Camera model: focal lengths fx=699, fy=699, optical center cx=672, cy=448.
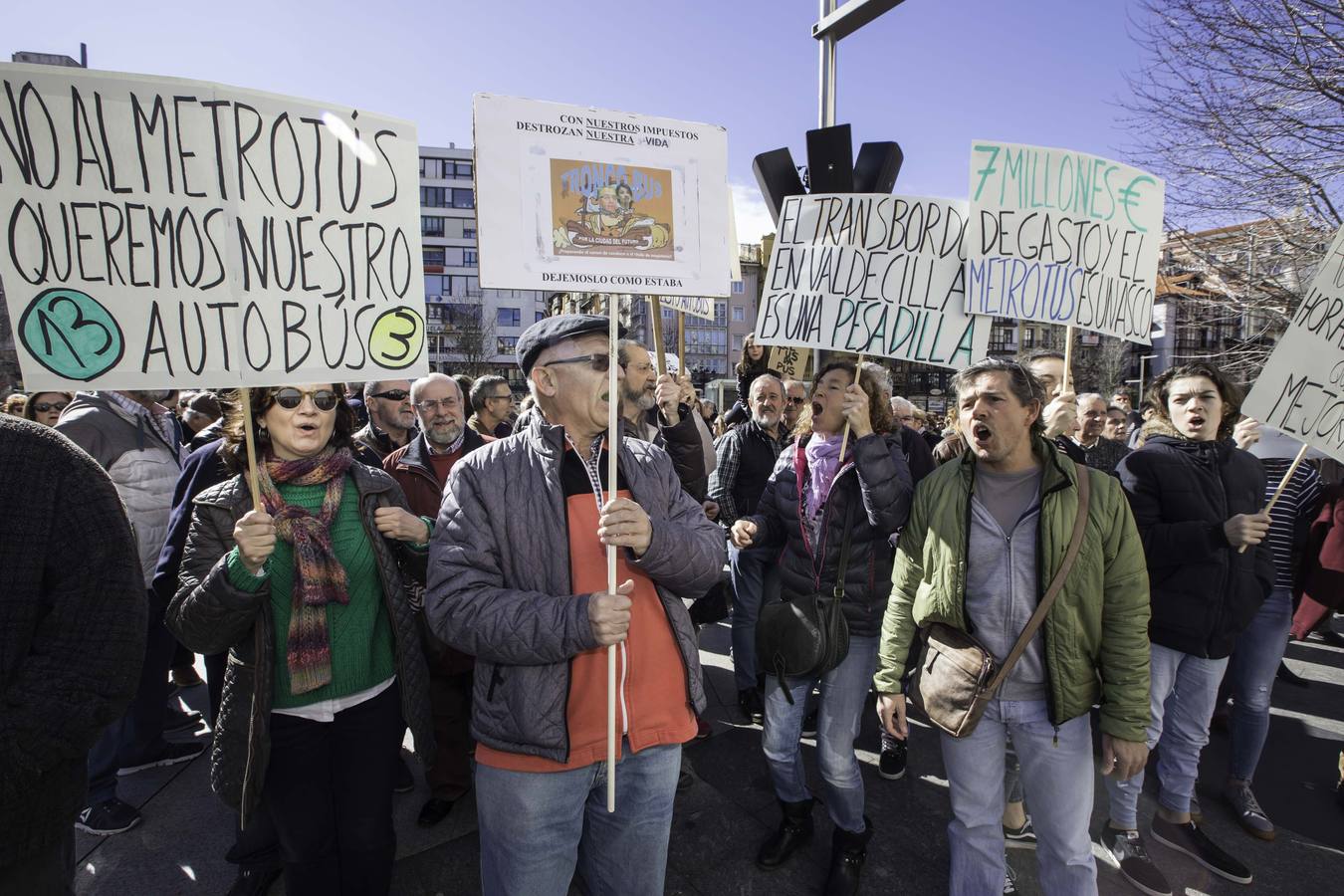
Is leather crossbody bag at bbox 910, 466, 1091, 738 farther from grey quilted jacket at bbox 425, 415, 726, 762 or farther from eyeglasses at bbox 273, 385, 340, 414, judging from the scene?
eyeglasses at bbox 273, 385, 340, 414

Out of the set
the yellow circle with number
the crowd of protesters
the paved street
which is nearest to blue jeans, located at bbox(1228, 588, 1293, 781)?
the crowd of protesters

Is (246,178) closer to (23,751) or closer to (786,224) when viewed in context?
(23,751)

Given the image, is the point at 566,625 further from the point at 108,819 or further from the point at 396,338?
the point at 108,819

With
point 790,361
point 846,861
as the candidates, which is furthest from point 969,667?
point 790,361

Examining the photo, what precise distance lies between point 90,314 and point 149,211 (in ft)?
1.05

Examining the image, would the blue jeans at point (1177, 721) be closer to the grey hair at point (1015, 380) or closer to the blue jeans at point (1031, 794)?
the blue jeans at point (1031, 794)

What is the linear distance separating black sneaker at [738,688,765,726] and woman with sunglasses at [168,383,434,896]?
8.03 ft

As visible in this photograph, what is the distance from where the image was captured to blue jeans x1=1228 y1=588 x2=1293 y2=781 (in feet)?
11.2

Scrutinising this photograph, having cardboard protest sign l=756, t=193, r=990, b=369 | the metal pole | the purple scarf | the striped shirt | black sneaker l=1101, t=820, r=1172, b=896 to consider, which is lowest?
black sneaker l=1101, t=820, r=1172, b=896

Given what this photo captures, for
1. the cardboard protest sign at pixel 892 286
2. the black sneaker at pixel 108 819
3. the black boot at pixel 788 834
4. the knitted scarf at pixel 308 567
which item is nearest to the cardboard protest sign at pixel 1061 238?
the cardboard protest sign at pixel 892 286

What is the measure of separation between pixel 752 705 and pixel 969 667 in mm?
2340

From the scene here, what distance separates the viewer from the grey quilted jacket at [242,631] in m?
2.06

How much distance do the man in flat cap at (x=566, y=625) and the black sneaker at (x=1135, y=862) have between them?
2.23m

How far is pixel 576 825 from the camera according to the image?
6.46 feet
